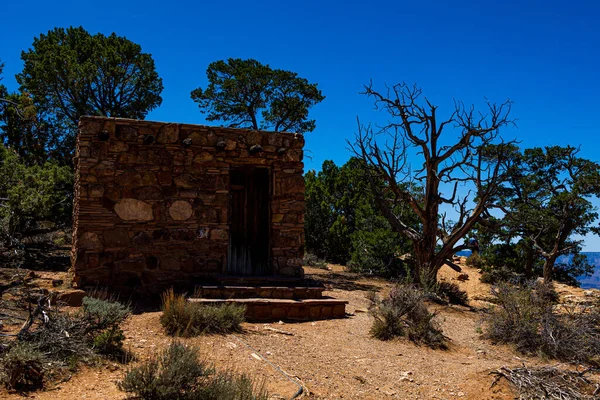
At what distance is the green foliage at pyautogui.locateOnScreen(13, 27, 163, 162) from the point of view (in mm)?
14789

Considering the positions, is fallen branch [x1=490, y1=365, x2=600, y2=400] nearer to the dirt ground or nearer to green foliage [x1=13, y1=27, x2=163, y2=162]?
the dirt ground

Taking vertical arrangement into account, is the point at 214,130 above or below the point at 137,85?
below

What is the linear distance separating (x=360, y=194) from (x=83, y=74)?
1044 cm

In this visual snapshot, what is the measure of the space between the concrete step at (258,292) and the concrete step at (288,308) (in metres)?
0.22

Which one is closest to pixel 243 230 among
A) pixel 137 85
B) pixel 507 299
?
pixel 507 299

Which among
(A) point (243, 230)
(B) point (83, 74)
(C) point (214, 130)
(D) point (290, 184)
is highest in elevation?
(B) point (83, 74)

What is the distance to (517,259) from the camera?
54.4 ft

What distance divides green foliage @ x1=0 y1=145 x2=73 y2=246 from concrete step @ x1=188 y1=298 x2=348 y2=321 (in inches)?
182

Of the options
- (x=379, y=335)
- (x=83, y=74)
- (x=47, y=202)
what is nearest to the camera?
(x=379, y=335)

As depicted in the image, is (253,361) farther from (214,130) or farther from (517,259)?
(517,259)

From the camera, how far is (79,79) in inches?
592

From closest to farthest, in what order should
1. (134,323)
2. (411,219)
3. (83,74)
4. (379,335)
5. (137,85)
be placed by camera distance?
(134,323), (379,335), (83,74), (411,219), (137,85)

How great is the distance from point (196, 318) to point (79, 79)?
39.2 feet

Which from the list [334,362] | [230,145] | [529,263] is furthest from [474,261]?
[334,362]
